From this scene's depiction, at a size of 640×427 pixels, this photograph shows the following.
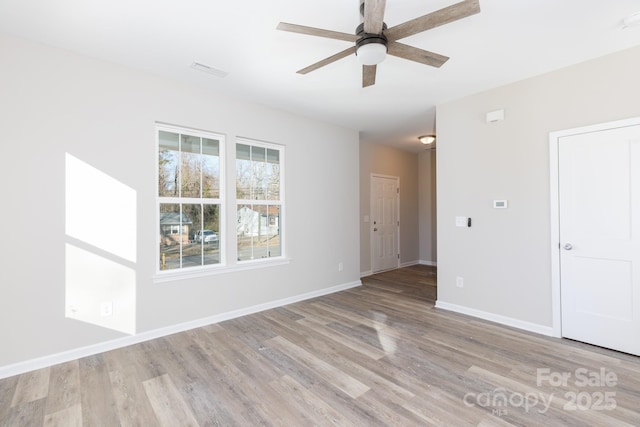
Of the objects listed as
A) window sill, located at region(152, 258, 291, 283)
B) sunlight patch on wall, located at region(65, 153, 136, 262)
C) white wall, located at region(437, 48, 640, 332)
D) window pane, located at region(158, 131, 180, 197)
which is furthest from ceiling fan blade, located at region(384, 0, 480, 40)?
window sill, located at region(152, 258, 291, 283)

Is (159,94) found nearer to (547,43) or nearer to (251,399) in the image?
(251,399)

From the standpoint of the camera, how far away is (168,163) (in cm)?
324

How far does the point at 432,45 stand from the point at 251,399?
3.15 meters

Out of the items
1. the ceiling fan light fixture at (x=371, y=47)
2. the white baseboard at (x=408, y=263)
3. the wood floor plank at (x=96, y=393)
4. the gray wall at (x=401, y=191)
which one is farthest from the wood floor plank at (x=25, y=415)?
the white baseboard at (x=408, y=263)

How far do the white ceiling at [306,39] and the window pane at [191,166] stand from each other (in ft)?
2.19

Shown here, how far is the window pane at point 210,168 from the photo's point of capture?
348cm

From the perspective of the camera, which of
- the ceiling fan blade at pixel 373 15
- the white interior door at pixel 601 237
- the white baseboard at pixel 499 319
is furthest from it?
the white baseboard at pixel 499 319

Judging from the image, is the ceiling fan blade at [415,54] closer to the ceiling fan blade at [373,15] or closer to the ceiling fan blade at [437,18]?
the ceiling fan blade at [437,18]

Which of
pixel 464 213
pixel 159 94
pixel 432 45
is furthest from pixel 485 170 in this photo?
pixel 159 94

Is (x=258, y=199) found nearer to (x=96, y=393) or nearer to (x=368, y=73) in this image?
(x=368, y=73)

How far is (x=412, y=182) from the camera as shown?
7.08m

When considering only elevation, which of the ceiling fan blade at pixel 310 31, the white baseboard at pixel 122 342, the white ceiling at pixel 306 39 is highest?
the white ceiling at pixel 306 39

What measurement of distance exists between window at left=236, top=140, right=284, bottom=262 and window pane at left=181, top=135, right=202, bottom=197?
0.50 m

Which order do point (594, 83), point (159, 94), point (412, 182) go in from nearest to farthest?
point (594, 83) → point (159, 94) → point (412, 182)
